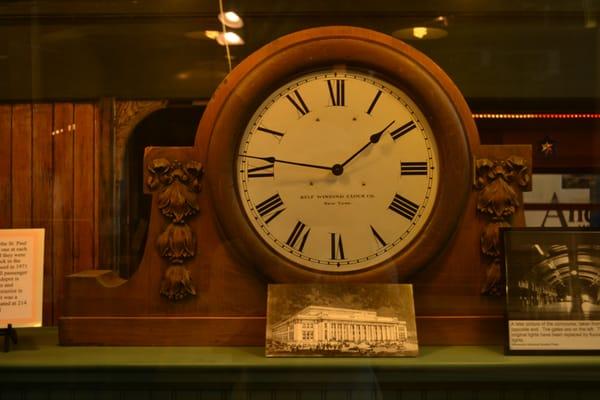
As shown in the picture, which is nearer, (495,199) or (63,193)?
(495,199)

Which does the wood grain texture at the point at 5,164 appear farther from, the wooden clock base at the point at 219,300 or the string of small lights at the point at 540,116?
the string of small lights at the point at 540,116

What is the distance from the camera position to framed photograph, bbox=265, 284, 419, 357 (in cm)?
112

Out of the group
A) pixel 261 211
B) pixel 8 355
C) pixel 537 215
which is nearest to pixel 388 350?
pixel 261 211

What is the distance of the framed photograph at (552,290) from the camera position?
1.15 metres

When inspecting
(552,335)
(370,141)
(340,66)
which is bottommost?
(552,335)

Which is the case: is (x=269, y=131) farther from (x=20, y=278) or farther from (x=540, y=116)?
(x=540, y=116)

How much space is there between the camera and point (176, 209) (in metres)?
1.23

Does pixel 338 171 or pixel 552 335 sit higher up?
pixel 338 171

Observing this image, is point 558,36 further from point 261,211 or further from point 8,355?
point 8,355

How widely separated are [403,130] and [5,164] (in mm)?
856

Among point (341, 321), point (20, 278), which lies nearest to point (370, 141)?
point (341, 321)

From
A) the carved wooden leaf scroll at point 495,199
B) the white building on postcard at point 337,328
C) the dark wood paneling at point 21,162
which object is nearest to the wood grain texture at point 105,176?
the dark wood paneling at point 21,162

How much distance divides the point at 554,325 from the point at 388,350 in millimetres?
277

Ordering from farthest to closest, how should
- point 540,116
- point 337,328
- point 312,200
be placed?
point 540,116 < point 312,200 < point 337,328
